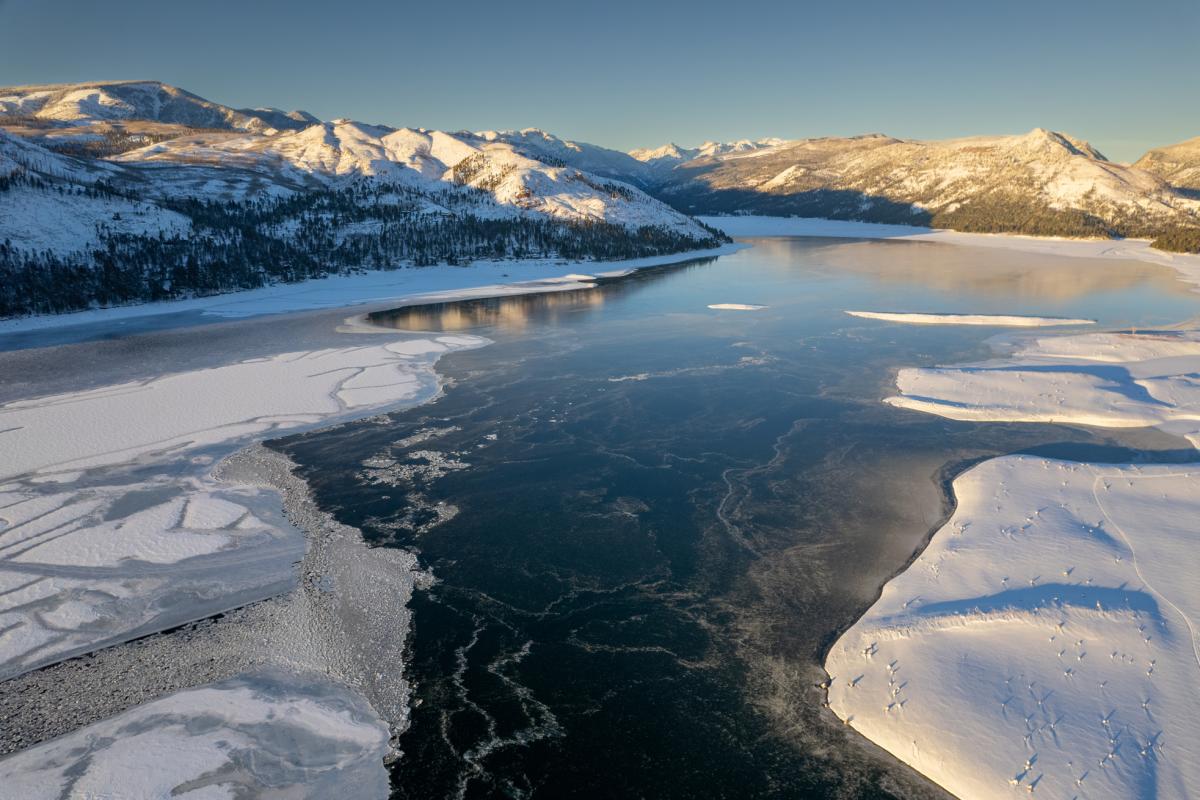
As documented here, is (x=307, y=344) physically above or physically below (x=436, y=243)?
below

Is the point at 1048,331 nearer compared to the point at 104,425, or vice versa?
the point at 104,425

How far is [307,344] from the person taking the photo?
4369 centimetres

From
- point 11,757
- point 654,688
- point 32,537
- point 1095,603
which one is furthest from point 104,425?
point 1095,603

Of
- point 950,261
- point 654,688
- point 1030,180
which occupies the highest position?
point 1030,180

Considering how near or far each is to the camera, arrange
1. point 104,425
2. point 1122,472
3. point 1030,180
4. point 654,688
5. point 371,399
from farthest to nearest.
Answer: point 1030,180 → point 371,399 → point 104,425 → point 1122,472 → point 654,688

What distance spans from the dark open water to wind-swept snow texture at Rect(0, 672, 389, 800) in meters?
1.10

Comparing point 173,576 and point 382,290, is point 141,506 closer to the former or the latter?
point 173,576

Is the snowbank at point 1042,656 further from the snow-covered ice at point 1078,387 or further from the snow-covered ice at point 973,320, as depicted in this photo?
the snow-covered ice at point 973,320

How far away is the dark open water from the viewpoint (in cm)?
1103

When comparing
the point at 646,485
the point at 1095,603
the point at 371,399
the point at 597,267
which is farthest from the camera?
the point at 597,267

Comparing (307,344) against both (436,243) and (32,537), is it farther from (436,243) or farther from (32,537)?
(436,243)

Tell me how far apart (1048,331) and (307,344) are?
170 feet

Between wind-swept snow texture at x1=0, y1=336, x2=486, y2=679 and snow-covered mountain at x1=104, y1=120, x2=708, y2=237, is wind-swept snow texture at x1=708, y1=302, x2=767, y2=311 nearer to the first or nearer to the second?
wind-swept snow texture at x1=0, y1=336, x2=486, y2=679

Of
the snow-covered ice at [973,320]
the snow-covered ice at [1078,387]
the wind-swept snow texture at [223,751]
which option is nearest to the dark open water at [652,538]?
the wind-swept snow texture at [223,751]
